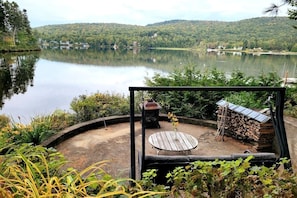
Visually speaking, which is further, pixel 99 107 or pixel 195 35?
pixel 195 35

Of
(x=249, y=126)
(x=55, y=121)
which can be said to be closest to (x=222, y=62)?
(x=249, y=126)

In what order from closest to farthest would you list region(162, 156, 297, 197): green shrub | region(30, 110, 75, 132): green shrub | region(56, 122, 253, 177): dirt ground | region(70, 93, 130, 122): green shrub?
region(162, 156, 297, 197): green shrub < region(56, 122, 253, 177): dirt ground < region(30, 110, 75, 132): green shrub < region(70, 93, 130, 122): green shrub

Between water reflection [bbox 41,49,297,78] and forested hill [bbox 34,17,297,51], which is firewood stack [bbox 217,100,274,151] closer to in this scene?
forested hill [bbox 34,17,297,51]

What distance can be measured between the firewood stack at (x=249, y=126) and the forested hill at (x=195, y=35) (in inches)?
111

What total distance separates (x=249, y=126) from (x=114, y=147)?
7.96 ft

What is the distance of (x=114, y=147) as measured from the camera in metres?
4.19

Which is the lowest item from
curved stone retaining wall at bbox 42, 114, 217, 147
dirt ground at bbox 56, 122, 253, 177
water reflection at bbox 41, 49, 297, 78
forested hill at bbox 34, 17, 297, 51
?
dirt ground at bbox 56, 122, 253, 177

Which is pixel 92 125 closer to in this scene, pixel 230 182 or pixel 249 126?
pixel 249 126

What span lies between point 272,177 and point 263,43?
2072cm

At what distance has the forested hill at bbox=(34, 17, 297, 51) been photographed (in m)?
17.8

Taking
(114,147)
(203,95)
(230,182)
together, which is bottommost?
(114,147)

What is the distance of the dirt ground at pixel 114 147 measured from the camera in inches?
143

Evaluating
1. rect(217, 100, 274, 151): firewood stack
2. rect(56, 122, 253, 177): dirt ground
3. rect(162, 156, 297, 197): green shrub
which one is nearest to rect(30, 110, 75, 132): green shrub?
rect(56, 122, 253, 177): dirt ground

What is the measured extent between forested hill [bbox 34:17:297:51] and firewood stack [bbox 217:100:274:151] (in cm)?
283
